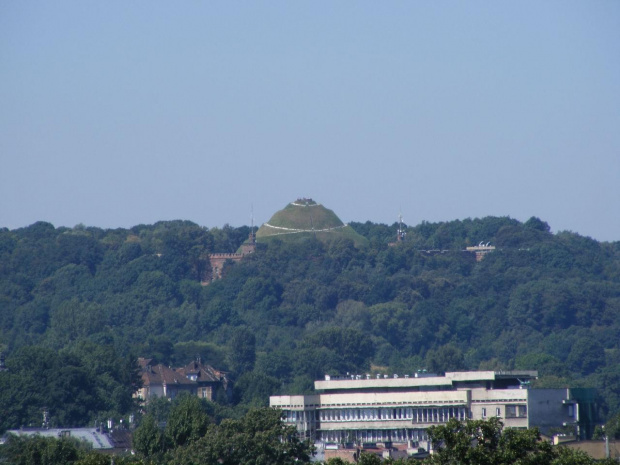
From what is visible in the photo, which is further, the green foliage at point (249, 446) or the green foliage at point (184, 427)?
the green foliage at point (184, 427)

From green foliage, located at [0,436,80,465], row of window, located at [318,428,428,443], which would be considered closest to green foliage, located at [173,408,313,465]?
green foliage, located at [0,436,80,465]

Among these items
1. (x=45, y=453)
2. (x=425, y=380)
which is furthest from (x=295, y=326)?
(x=45, y=453)

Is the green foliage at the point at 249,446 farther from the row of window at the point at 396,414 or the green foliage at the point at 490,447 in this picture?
the green foliage at the point at 490,447

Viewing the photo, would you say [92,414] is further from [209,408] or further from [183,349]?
[183,349]

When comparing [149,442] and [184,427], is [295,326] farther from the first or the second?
[149,442]

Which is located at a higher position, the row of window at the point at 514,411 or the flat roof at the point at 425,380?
the flat roof at the point at 425,380

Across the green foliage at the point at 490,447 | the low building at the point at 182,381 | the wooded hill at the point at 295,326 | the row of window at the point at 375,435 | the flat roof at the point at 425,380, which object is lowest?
the green foliage at the point at 490,447

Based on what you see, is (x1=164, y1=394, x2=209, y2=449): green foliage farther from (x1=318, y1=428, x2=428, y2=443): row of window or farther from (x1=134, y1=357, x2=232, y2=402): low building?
(x1=134, y1=357, x2=232, y2=402): low building

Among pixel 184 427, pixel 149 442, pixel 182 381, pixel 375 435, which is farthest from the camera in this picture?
pixel 182 381

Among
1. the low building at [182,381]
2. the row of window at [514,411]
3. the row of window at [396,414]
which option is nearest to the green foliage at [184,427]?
the row of window at [396,414]
